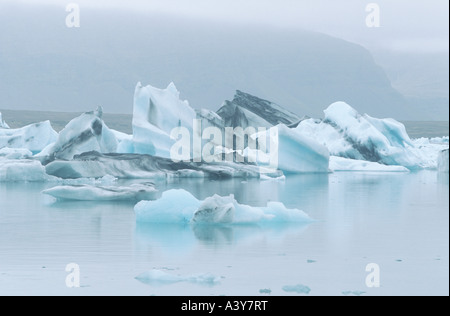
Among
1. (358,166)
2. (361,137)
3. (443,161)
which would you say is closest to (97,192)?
(443,161)

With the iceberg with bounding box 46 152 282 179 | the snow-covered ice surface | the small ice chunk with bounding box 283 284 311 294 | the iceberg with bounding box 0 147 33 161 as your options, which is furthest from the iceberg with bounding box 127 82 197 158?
the small ice chunk with bounding box 283 284 311 294

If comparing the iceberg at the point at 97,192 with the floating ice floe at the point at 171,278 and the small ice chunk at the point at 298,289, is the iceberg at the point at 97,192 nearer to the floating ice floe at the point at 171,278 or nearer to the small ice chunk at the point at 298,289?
the floating ice floe at the point at 171,278

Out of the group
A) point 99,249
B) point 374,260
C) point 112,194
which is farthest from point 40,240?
point 112,194

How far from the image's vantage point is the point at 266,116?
29.1m

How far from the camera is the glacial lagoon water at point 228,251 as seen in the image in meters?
5.81

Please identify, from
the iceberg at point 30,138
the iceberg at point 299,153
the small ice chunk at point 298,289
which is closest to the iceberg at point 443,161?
the iceberg at point 299,153

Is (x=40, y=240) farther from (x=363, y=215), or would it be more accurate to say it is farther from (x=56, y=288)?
(x=363, y=215)

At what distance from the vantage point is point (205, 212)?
8945 millimetres

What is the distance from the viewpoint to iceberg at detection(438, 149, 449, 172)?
23.4m

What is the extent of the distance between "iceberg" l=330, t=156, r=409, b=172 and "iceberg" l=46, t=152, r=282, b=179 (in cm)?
560

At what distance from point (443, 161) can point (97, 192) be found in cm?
1439

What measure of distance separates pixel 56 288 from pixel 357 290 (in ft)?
7.31

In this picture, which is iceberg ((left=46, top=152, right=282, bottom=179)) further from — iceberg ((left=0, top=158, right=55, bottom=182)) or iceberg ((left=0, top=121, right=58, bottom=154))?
iceberg ((left=0, top=121, right=58, bottom=154))

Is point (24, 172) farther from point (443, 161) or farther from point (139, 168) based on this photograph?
point (443, 161)
